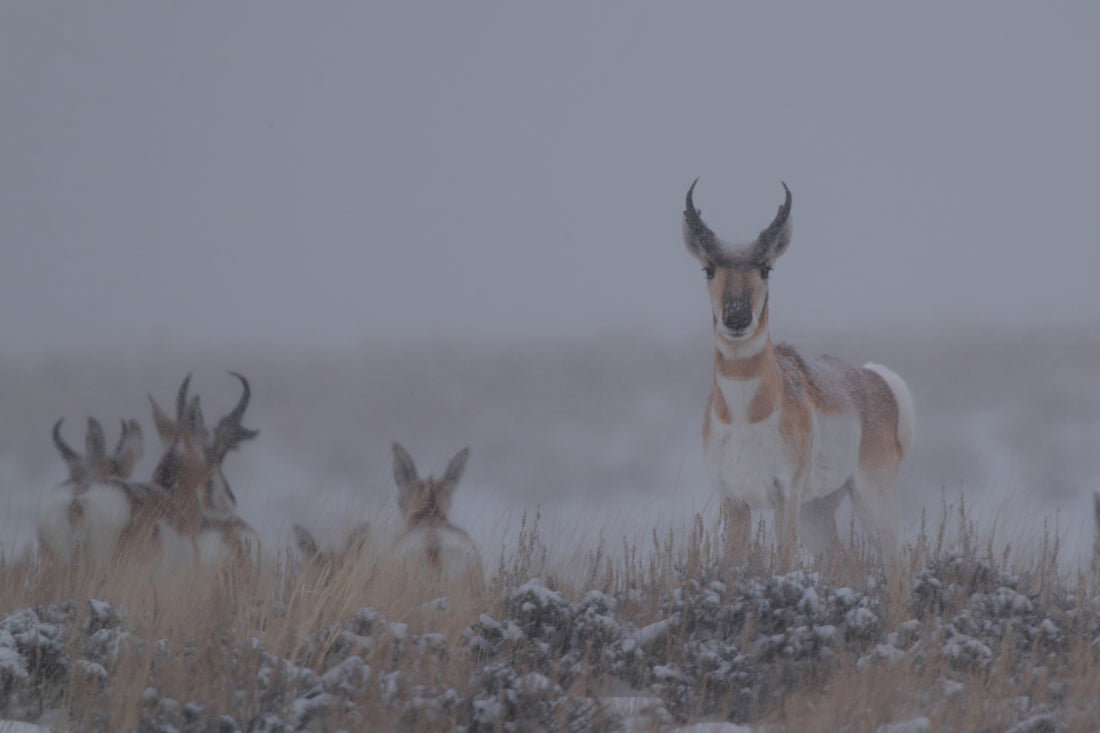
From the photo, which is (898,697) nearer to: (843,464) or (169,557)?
(843,464)

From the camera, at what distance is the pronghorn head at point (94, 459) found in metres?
6.34

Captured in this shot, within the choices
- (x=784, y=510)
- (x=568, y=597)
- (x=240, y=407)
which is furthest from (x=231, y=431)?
(x=784, y=510)

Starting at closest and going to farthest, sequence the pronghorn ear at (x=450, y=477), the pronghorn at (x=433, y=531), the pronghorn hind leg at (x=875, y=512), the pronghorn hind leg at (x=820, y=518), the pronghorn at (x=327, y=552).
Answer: the pronghorn at (x=327, y=552), the pronghorn at (x=433, y=531), the pronghorn ear at (x=450, y=477), the pronghorn hind leg at (x=875, y=512), the pronghorn hind leg at (x=820, y=518)

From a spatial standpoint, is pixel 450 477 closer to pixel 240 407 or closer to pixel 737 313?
pixel 240 407

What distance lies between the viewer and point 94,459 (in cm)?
643

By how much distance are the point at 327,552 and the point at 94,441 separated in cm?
166

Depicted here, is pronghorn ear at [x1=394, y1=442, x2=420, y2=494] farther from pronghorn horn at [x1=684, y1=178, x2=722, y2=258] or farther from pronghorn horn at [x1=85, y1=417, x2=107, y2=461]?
pronghorn horn at [x1=684, y1=178, x2=722, y2=258]

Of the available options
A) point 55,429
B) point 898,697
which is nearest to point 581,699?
point 898,697

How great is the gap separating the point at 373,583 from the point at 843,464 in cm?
305

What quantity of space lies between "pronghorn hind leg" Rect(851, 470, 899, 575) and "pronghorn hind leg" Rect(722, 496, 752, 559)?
1.17 meters

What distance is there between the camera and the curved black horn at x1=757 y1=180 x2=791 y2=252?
19.4 feet

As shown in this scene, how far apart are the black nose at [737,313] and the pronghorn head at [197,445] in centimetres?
280

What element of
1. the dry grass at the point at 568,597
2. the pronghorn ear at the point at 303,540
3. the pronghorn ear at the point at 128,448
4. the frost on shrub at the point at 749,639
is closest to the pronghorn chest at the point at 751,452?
the dry grass at the point at 568,597

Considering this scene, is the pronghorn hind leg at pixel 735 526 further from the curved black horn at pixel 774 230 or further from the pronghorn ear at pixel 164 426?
the pronghorn ear at pixel 164 426
